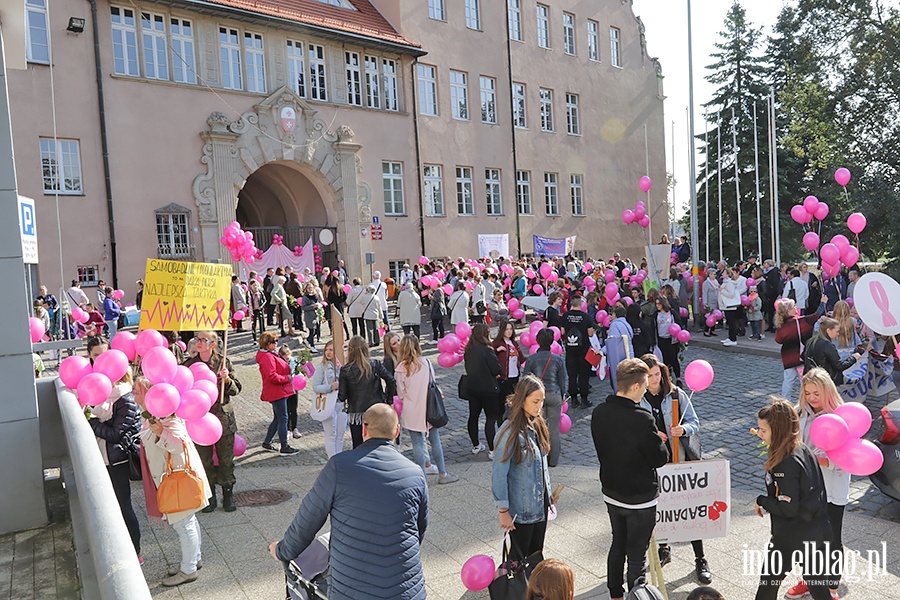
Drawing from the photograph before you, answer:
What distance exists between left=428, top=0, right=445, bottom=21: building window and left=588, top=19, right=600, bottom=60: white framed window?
9910 millimetres

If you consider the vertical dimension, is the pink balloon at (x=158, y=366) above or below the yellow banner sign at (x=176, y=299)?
below

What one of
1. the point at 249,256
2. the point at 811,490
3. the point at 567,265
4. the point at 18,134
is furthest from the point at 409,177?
the point at 811,490

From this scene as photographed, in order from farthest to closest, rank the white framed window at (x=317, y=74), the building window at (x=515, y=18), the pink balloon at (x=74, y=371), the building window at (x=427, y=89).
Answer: the building window at (x=515, y=18)
the building window at (x=427, y=89)
the white framed window at (x=317, y=74)
the pink balloon at (x=74, y=371)

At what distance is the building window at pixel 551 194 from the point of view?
1395 inches

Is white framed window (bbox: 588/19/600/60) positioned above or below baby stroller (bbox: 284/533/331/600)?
above

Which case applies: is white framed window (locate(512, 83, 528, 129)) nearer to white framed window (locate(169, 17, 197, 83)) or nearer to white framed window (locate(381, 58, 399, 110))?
white framed window (locate(381, 58, 399, 110))

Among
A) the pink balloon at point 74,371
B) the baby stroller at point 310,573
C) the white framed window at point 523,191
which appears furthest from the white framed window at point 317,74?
the baby stroller at point 310,573

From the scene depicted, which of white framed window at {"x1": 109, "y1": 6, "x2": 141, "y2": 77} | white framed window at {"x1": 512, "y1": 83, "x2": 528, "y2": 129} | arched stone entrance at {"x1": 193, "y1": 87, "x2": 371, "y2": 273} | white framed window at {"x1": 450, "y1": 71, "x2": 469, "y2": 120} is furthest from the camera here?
white framed window at {"x1": 512, "y1": 83, "x2": 528, "y2": 129}

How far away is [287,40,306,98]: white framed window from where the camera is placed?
26.4 m

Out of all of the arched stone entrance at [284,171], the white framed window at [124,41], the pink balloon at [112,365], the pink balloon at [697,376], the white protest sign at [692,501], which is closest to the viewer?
the white protest sign at [692,501]

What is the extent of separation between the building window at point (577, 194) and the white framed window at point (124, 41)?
21.5m

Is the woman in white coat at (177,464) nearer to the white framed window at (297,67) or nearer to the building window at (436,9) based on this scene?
the white framed window at (297,67)

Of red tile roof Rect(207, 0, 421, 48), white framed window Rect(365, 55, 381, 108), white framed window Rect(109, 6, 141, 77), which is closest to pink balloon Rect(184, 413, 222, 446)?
white framed window Rect(109, 6, 141, 77)

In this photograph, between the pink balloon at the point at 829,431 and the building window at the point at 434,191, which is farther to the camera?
the building window at the point at 434,191
